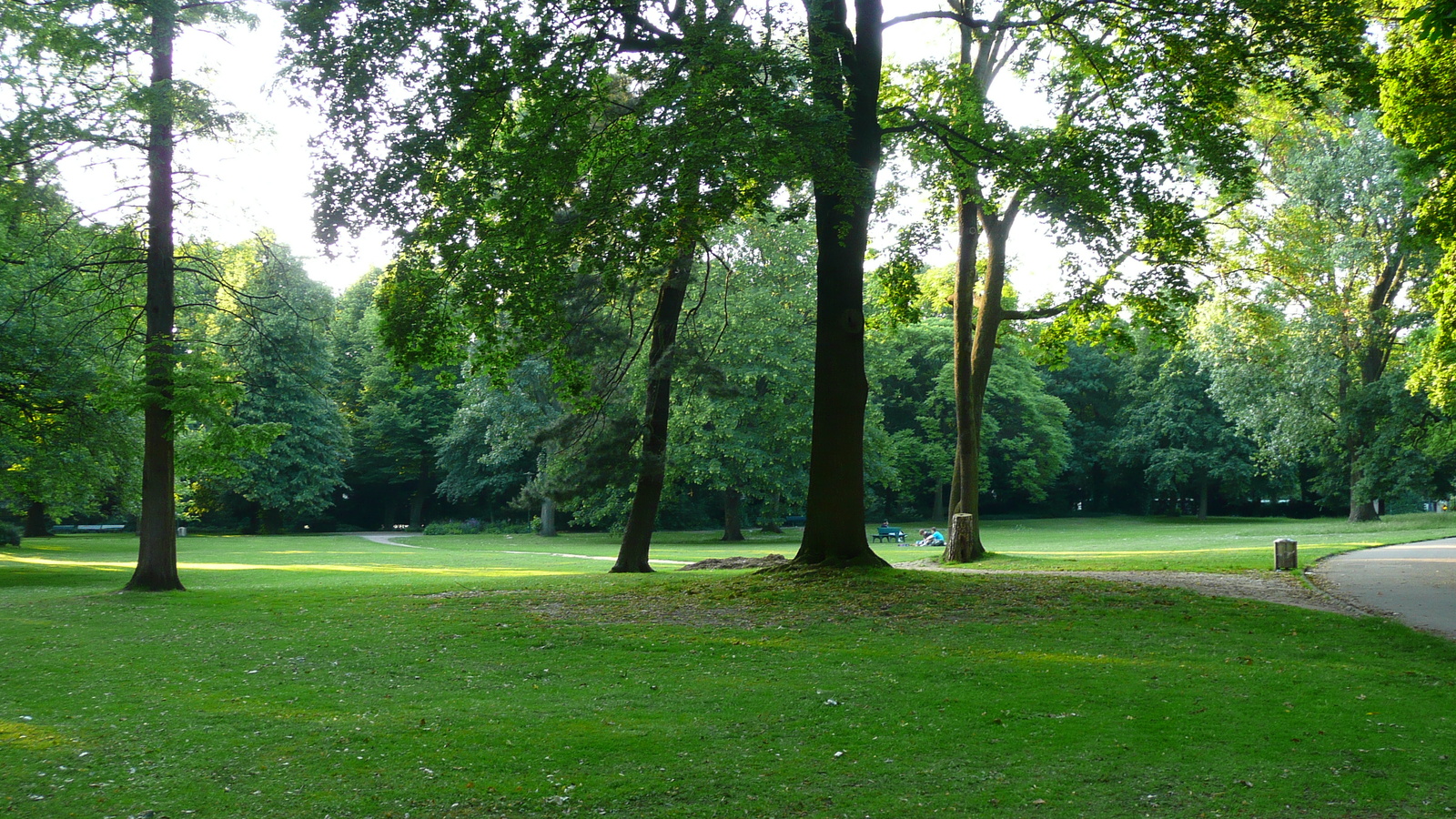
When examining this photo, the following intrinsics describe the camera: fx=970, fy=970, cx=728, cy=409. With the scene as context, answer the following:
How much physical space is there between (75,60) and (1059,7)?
57.7 feet

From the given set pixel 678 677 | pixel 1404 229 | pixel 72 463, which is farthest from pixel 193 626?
pixel 1404 229

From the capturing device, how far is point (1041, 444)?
63969 mm

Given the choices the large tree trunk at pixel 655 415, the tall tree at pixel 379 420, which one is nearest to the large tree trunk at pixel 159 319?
the large tree trunk at pixel 655 415

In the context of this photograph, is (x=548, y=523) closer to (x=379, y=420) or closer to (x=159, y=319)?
(x=379, y=420)

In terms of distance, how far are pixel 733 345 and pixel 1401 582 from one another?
83.9 ft

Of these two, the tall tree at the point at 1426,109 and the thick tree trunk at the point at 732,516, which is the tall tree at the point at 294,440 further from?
the tall tree at the point at 1426,109

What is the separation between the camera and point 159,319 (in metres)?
18.3

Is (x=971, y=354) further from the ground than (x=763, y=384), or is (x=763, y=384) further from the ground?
(x=763, y=384)

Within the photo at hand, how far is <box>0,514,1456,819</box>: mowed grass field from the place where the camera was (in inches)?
230

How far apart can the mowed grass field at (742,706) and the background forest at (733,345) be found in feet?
18.5

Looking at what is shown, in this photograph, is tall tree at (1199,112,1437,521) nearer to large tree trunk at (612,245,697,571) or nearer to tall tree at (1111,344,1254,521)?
tall tree at (1111,344,1254,521)

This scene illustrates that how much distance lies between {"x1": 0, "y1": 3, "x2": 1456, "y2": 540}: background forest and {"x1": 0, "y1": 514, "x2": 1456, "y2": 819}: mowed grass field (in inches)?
221

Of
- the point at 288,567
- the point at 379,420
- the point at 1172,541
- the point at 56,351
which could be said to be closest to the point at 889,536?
the point at 1172,541

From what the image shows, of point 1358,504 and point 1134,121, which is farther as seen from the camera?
point 1358,504
